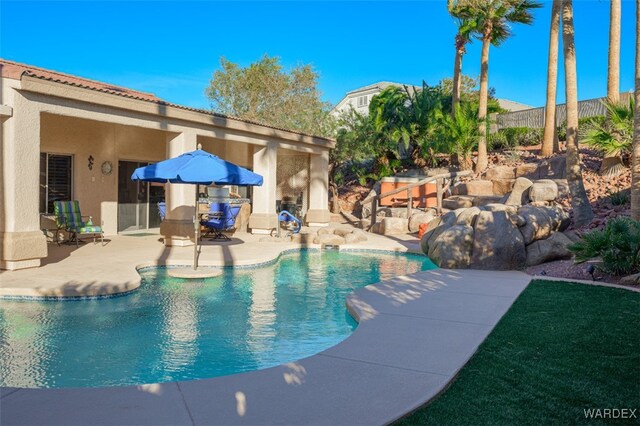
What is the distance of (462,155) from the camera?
24734 mm

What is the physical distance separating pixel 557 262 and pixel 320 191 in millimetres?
11280

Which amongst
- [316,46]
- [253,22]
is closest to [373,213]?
[253,22]

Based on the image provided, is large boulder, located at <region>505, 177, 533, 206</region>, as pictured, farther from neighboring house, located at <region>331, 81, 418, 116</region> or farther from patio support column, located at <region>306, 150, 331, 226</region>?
neighboring house, located at <region>331, 81, 418, 116</region>

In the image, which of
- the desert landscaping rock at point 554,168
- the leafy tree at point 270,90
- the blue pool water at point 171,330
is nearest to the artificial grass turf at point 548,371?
the blue pool water at point 171,330

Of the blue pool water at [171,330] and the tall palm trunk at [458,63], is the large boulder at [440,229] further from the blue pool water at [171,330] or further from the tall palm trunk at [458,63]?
the tall palm trunk at [458,63]

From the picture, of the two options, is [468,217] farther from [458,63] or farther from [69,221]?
[458,63]

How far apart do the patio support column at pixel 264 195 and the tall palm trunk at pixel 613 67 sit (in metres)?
11.7

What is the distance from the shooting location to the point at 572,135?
13.8 m

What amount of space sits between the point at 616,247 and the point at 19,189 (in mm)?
11107

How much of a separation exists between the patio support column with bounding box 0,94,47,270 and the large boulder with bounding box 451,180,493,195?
17005mm

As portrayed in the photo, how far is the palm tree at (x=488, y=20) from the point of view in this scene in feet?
78.4

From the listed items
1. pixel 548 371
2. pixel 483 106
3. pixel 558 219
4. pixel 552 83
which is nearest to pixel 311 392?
pixel 548 371

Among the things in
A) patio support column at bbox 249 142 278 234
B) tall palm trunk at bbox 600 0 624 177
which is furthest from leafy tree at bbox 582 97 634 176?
patio support column at bbox 249 142 278 234

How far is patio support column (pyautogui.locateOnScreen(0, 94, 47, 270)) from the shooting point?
30.9 ft
